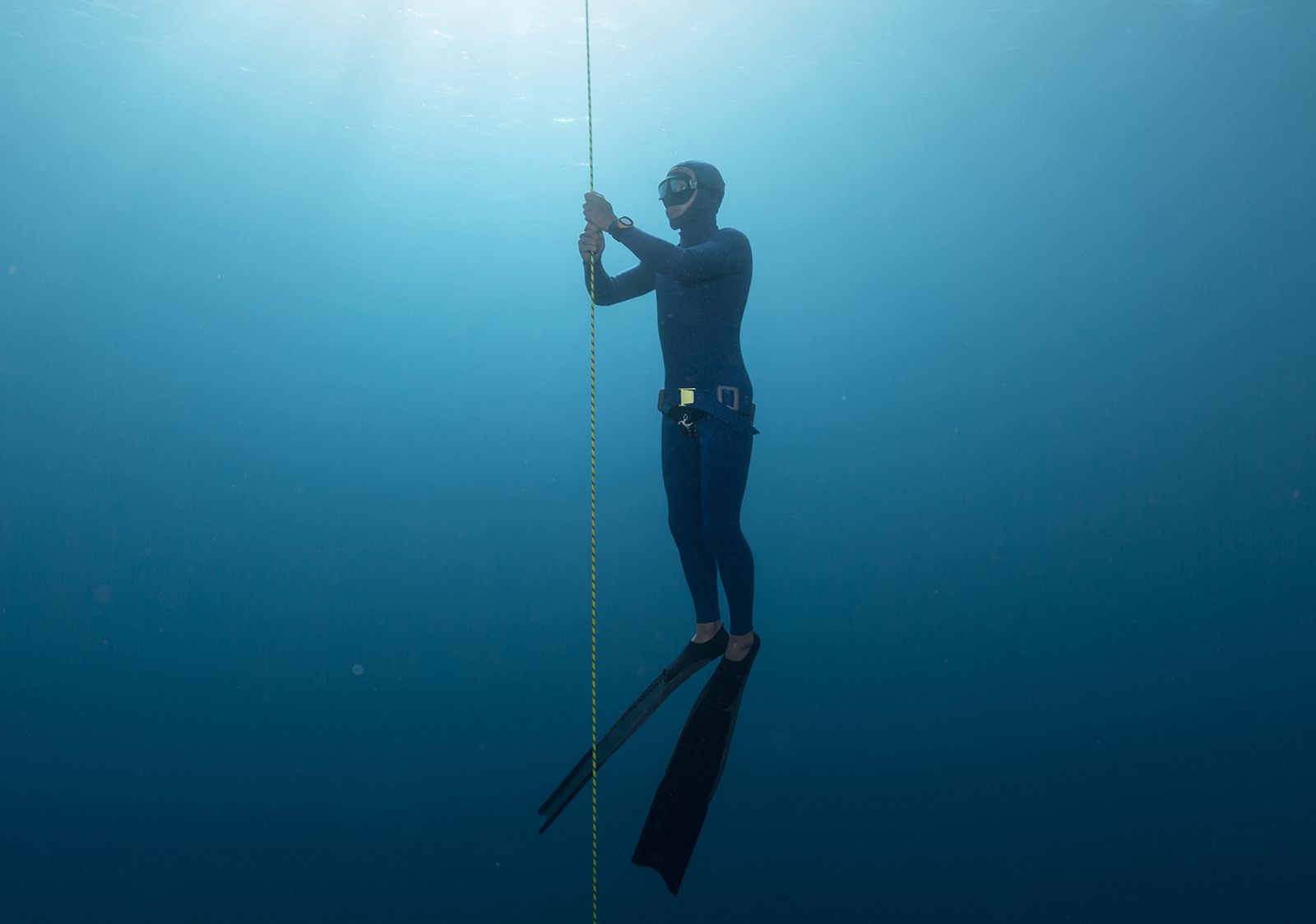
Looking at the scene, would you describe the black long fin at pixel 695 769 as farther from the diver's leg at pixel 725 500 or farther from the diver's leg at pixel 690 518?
the diver's leg at pixel 725 500

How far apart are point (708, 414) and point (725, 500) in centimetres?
30

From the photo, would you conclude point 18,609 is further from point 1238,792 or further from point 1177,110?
point 1177,110

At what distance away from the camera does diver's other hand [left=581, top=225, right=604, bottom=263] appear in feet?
8.30

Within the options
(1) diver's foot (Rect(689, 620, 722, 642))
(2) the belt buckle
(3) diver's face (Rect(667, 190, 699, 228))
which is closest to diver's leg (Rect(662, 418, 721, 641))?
(1) diver's foot (Rect(689, 620, 722, 642))

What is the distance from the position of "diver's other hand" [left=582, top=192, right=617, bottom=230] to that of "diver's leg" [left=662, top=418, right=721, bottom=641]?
2.30 ft

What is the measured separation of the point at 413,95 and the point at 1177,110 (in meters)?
6.79

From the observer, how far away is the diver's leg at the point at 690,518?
2604mm

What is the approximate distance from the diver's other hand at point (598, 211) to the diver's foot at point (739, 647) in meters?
1.48

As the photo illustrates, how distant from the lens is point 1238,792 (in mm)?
6000

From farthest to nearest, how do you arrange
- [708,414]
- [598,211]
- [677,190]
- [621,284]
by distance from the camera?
[621,284], [677,190], [708,414], [598,211]

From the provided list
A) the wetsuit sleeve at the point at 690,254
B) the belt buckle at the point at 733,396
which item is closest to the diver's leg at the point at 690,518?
the belt buckle at the point at 733,396

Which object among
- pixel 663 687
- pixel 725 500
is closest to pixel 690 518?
pixel 725 500

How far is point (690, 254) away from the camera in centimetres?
244

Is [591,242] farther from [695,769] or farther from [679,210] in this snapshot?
[695,769]
